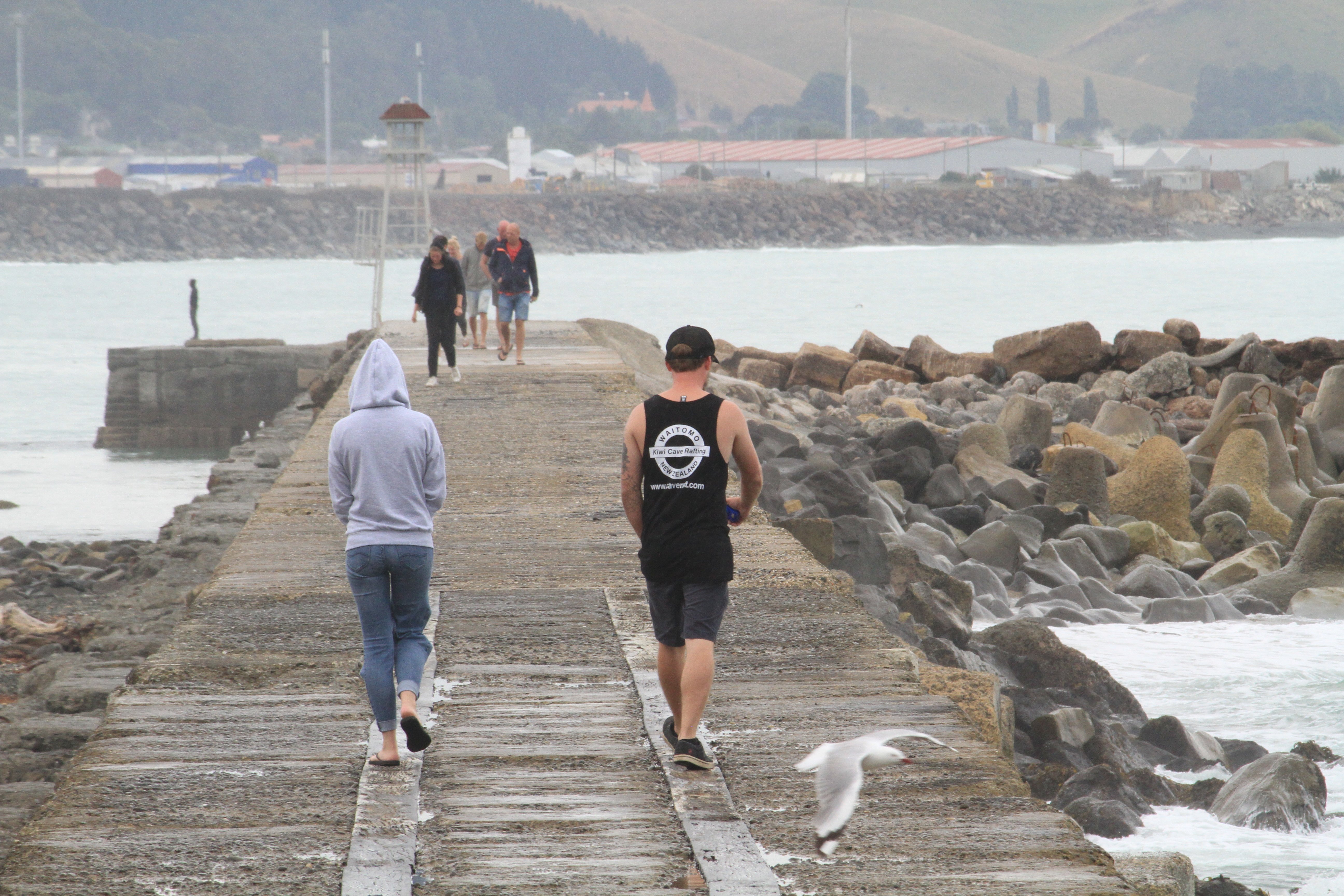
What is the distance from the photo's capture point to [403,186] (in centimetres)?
2891

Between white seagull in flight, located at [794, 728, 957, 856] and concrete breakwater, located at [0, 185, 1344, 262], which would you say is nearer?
white seagull in flight, located at [794, 728, 957, 856]

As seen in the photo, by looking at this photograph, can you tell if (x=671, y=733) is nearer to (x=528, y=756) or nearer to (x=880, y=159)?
(x=528, y=756)

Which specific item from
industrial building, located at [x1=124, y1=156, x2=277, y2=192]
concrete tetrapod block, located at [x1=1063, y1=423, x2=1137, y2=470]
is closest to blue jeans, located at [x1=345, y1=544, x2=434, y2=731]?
concrete tetrapod block, located at [x1=1063, y1=423, x2=1137, y2=470]

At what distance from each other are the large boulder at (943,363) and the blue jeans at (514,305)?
9.81 m

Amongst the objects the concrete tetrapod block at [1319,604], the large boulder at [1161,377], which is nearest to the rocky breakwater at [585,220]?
the large boulder at [1161,377]

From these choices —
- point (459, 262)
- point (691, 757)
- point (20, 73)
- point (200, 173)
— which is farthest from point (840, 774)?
point (20, 73)

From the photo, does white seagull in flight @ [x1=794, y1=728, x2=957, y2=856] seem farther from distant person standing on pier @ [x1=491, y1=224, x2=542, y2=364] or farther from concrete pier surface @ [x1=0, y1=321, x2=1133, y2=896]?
distant person standing on pier @ [x1=491, y1=224, x2=542, y2=364]

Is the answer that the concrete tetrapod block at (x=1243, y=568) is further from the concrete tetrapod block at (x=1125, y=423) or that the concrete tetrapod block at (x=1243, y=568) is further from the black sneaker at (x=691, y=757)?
the black sneaker at (x=691, y=757)

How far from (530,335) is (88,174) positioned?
4725 inches

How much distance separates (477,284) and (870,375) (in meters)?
8.53

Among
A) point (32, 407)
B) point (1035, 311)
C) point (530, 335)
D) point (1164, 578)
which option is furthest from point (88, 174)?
point (1164, 578)

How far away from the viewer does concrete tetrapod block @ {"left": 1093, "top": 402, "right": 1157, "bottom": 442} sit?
17578 millimetres

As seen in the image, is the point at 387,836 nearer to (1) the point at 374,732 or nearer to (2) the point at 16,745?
(1) the point at 374,732

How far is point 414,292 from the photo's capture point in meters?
12.9
